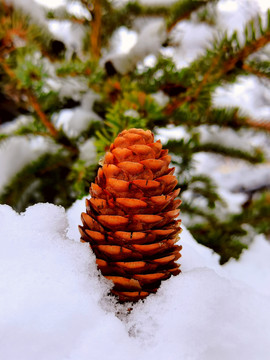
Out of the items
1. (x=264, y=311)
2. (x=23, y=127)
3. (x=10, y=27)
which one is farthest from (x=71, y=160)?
(x=264, y=311)

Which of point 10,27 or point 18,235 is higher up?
point 10,27

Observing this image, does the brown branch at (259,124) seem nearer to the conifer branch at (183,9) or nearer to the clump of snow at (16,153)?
the conifer branch at (183,9)

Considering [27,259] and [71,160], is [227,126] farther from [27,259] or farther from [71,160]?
[27,259]

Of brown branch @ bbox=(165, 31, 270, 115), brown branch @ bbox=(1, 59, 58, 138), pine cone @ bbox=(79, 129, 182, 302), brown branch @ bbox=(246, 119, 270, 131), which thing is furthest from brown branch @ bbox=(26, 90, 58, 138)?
brown branch @ bbox=(246, 119, 270, 131)

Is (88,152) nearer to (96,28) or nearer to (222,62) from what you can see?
(222,62)

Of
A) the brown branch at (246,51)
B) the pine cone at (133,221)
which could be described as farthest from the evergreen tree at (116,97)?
the pine cone at (133,221)
